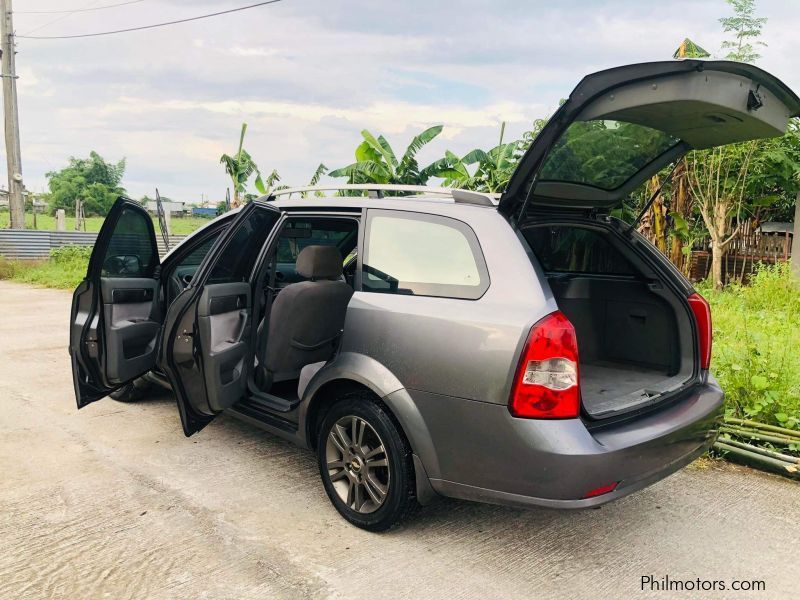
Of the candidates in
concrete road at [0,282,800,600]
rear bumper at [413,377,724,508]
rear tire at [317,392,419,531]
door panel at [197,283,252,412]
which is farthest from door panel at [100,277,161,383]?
rear bumper at [413,377,724,508]

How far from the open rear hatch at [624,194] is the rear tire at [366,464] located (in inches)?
36.3

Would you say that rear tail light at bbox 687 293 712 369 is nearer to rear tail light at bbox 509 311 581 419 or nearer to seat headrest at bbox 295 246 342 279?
rear tail light at bbox 509 311 581 419

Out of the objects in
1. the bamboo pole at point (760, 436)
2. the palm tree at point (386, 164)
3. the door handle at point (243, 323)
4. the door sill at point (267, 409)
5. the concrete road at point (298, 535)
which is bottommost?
the concrete road at point (298, 535)

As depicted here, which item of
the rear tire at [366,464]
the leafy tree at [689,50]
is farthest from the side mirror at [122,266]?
the leafy tree at [689,50]

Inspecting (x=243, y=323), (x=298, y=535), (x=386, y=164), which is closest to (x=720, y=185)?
(x=386, y=164)

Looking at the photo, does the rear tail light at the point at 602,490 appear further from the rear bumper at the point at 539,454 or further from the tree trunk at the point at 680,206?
the tree trunk at the point at 680,206

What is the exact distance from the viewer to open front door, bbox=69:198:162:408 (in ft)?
13.9

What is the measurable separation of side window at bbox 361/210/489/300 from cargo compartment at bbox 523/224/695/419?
625 millimetres

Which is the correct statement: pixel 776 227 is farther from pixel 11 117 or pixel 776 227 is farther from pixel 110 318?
pixel 11 117

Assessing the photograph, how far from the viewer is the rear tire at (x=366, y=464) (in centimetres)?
305

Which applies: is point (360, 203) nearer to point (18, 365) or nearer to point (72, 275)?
point (18, 365)

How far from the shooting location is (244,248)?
13.2 ft

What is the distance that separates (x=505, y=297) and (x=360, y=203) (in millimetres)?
1194

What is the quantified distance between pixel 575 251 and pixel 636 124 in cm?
107
